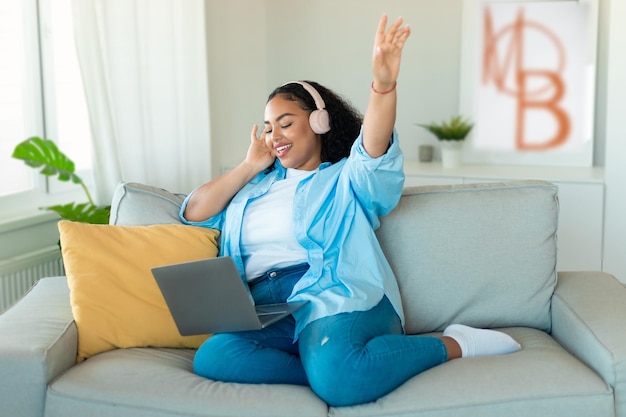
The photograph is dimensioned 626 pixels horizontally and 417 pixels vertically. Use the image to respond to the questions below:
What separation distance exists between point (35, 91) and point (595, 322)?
2.42m

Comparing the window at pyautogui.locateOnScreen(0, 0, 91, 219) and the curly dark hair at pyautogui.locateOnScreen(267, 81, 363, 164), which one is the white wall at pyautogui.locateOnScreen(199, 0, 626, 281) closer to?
the window at pyautogui.locateOnScreen(0, 0, 91, 219)

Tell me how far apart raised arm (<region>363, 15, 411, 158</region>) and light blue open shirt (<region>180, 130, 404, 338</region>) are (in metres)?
0.04

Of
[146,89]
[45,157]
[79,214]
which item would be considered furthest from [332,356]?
[146,89]

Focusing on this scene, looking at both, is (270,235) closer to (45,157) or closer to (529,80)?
(45,157)

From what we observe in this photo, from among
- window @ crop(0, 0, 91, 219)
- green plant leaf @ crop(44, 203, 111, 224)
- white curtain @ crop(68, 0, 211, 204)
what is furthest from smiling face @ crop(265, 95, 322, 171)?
window @ crop(0, 0, 91, 219)

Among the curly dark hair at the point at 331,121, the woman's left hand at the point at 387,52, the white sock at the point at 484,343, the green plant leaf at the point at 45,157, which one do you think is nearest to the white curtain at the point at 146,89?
the green plant leaf at the point at 45,157

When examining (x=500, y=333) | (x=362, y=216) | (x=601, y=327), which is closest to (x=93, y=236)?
(x=362, y=216)

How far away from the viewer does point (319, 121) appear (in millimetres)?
2418

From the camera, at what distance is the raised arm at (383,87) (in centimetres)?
204

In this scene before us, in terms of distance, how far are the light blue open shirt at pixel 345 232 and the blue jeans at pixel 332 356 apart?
0.05m

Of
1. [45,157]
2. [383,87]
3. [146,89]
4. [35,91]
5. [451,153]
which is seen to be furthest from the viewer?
[451,153]

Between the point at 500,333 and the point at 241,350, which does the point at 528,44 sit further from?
the point at 241,350

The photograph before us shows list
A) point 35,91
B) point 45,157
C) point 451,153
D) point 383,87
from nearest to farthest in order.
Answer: point 383,87 → point 45,157 → point 35,91 → point 451,153

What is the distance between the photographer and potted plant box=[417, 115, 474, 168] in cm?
424
